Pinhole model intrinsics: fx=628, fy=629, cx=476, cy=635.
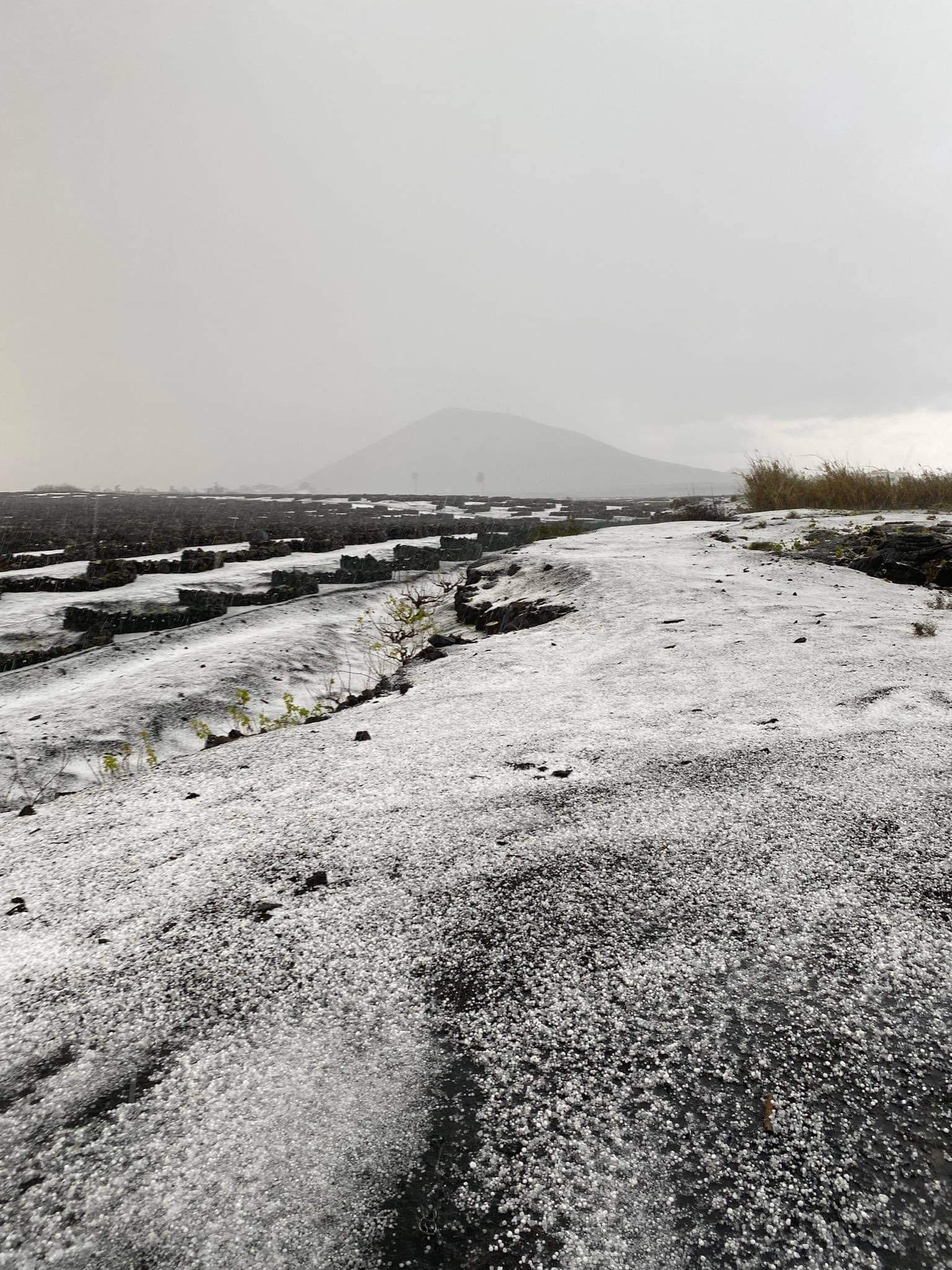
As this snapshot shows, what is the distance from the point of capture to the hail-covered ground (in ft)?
2.48

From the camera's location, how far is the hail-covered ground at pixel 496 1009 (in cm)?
76

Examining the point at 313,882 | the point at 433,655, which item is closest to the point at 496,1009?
the point at 313,882

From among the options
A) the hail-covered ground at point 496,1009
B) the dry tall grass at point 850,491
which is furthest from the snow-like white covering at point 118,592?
the dry tall grass at point 850,491

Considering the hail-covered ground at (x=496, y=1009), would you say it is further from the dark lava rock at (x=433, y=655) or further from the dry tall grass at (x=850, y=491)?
the dry tall grass at (x=850, y=491)

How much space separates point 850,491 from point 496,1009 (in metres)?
10.2

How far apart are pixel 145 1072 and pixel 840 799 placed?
1.61m

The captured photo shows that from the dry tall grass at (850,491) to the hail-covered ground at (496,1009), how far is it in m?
8.16

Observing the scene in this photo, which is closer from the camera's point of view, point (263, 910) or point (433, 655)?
point (263, 910)

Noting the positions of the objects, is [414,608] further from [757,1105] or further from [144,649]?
[757,1105]

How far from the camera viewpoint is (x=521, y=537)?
11.5 metres

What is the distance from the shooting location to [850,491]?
9.22 m

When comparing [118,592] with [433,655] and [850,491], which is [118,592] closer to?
[433,655]

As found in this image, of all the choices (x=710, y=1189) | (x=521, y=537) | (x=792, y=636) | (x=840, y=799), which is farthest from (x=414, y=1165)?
(x=521, y=537)

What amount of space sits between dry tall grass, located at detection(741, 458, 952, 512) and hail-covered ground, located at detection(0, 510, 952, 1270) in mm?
8160
